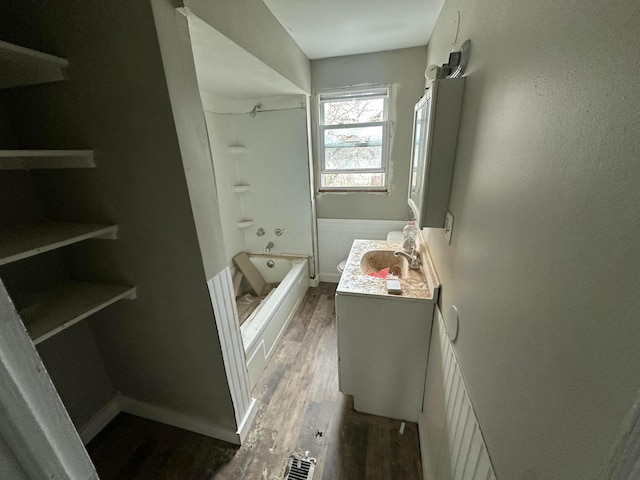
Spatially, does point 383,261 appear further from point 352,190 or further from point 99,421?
point 99,421

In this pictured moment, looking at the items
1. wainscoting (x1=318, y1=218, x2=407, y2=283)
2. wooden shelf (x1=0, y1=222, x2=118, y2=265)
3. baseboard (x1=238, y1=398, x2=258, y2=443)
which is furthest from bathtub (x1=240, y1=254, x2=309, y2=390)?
wooden shelf (x1=0, y1=222, x2=118, y2=265)

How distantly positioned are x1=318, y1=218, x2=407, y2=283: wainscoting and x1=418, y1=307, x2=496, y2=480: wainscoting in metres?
1.62

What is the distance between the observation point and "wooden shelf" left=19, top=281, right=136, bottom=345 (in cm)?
99

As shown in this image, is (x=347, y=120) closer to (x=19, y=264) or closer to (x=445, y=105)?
(x=445, y=105)

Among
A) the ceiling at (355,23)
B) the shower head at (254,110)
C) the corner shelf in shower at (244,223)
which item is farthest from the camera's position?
the corner shelf in shower at (244,223)

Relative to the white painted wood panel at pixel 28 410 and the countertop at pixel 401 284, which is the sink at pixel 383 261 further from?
the white painted wood panel at pixel 28 410

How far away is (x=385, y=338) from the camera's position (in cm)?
136

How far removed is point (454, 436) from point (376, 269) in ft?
3.58

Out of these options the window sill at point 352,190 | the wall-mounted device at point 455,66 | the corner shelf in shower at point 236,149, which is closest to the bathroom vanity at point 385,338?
the wall-mounted device at point 455,66

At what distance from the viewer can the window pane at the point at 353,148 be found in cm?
258

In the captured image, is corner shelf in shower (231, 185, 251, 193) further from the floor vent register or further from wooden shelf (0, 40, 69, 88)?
the floor vent register

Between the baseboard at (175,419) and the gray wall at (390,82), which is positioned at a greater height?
the gray wall at (390,82)

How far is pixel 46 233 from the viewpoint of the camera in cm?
104

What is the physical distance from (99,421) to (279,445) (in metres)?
1.13
